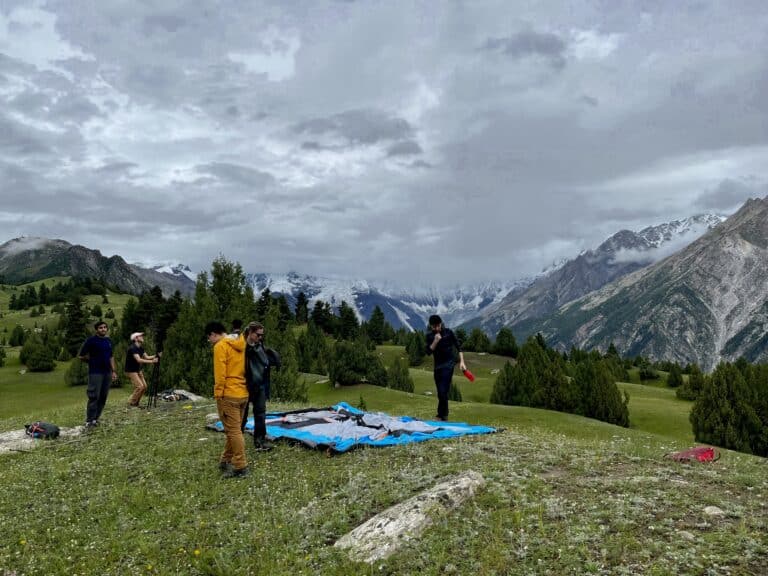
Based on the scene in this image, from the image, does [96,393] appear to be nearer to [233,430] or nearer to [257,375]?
[257,375]

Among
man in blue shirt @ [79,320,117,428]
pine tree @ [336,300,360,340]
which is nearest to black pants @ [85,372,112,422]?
man in blue shirt @ [79,320,117,428]

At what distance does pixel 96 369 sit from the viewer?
2225 cm

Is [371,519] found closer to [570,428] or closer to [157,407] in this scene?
[157,407]

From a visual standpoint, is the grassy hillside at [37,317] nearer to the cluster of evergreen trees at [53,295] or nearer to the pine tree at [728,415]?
the cluster of evergreen trees at [53,295]

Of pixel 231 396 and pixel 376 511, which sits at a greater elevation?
pixel 231 396

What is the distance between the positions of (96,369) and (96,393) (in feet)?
3.22

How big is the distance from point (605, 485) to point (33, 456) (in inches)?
702

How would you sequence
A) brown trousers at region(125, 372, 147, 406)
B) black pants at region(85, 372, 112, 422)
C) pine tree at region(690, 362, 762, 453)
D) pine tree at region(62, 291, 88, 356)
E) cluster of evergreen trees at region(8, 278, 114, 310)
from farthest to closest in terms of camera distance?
cluster of evergreen trees at region(8, 278, 114, 310) → pine tree at region(62, 291, 88, 356) → pine tree at region(690, 362, 762, 453) → brown trousers at region(125, 372, 147, 406) → black pants at region(85, 372, 112, 422)

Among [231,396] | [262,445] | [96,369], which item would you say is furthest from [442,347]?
[96,369]

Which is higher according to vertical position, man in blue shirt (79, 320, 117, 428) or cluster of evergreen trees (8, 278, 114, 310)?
cluster of evergreen trees (8, 278, 114, 310)

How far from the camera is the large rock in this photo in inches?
373

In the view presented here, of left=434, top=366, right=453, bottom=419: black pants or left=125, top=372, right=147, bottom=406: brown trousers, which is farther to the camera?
left=125, top=372, right=147, bottom=406: brown trousers

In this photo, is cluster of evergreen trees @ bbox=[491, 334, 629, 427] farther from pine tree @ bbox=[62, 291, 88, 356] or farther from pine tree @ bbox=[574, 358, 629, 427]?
pine tree @ bbox=[62, 291, 88, 356]

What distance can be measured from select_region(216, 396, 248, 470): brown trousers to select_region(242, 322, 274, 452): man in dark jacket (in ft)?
5.39
